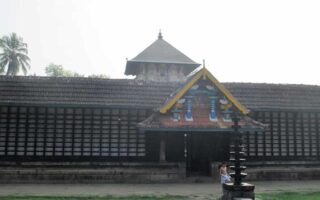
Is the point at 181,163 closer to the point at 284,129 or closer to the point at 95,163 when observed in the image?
the point at 95,163

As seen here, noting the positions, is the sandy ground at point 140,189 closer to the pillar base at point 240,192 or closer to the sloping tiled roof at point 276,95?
the pillar base at point 240,192

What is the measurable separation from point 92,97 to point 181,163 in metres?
4.80

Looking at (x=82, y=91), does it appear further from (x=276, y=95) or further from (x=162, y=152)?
(x=276, y=95)

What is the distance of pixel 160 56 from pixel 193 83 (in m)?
13.3

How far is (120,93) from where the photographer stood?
50.2ft

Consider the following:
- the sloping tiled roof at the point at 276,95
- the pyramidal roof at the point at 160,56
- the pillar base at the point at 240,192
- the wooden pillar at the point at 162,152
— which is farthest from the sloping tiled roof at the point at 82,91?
the pyramidal roof at the point at 160,56

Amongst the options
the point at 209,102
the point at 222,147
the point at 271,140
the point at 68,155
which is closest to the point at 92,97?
the point at 68,155

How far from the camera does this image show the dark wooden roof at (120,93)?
574 inches

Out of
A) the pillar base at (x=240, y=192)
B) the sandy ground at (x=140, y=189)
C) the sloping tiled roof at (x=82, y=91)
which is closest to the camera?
the pillar base at (x=240, y=192)

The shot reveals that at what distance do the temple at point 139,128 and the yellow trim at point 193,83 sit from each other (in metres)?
0.04

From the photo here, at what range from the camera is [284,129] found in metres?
16.2

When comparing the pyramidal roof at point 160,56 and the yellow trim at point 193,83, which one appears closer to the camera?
the yellow trim at point 193,83

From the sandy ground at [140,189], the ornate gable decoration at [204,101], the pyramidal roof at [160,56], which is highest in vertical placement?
the pyramidal roof at [160,56]

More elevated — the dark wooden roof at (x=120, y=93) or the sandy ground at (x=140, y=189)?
the dark wooden roof at (x=120, y=93)
